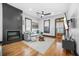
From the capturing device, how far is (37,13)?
2160 millimetres

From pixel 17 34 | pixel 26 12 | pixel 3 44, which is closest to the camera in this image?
pixel 3 44

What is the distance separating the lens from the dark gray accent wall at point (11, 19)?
199 cm

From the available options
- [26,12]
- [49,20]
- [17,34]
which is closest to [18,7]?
[26,12]

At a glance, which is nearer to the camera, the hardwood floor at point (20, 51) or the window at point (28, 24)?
the hardwood floor at point (20, 51)

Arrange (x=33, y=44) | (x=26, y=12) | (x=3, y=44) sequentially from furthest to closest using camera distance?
1. (x=33, y=44)
2. (x=26, y=12)
3. (x=3, y=44)

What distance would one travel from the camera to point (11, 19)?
7.32ft

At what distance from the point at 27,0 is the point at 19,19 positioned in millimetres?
690

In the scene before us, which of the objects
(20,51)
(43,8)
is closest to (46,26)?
(43,8)

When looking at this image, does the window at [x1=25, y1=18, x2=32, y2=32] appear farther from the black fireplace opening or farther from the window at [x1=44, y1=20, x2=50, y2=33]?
the window at [x1=44, y1=20, x2=50, y2=33]

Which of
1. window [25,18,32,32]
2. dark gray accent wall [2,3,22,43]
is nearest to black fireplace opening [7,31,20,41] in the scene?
dark gray accent wall [2,3,22,43]

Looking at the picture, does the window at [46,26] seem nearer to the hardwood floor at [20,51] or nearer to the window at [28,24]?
the window at [28,24]

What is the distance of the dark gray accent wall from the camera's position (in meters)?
1.99

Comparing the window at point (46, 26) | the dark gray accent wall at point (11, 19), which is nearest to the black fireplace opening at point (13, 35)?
the dark gray accent wall at point (11, 19)

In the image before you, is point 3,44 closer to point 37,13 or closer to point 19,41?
point 19,41
